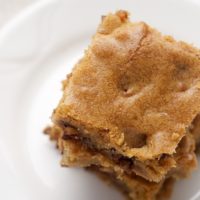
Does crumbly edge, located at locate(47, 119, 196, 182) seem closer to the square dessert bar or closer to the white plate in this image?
the square dessert bar

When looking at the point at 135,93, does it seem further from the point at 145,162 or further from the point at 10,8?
the point at 10,8

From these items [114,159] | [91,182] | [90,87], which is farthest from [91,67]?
[91,182]

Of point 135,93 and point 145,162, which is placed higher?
point 135,93

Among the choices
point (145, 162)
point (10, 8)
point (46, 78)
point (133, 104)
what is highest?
point (10, 8)

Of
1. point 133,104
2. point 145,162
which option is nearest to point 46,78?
point 133,104

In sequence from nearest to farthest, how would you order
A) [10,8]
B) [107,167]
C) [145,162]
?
[145,162] → [107,167] → [10,8]

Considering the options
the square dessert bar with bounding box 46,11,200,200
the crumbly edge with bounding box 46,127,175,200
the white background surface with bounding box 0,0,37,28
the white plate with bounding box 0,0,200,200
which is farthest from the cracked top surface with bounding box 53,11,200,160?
the white background surface with bounding box 0,0,37,28

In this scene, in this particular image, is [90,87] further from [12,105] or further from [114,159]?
[12,105]

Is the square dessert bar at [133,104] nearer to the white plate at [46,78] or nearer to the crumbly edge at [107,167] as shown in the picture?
the crumbly edge at [107,167]
